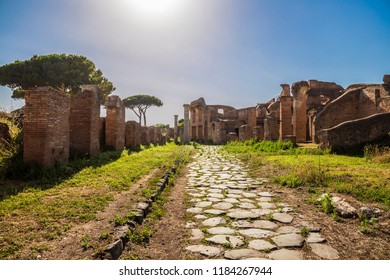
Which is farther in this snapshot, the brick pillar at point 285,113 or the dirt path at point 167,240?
the brick pillar at point 285,113

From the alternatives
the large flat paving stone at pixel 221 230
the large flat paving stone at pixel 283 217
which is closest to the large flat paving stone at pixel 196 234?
the large flat paving stone at pixel 221 230

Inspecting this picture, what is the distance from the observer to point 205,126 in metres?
35.5

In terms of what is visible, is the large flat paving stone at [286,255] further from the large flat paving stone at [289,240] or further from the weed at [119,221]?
the weed at [119,221]

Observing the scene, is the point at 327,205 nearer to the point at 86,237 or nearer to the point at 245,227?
the point at 245,227

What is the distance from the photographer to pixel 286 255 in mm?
2713

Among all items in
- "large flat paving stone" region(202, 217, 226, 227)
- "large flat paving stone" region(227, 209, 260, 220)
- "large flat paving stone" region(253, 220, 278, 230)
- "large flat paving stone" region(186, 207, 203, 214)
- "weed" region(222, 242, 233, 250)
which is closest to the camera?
"weed" region(222, 242, 233, 250)

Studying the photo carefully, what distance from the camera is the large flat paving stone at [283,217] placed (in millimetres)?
3738

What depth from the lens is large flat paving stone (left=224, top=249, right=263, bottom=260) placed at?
266cm

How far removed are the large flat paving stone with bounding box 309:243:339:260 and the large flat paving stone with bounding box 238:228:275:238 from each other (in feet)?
1.71

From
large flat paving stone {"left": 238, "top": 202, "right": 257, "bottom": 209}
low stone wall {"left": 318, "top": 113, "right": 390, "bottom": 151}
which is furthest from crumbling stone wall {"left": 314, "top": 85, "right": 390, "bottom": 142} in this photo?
large flat paving stone {"left": 238, "top": 202, "right": 257, "bottom": 209}

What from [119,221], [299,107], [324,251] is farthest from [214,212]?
[299,107]

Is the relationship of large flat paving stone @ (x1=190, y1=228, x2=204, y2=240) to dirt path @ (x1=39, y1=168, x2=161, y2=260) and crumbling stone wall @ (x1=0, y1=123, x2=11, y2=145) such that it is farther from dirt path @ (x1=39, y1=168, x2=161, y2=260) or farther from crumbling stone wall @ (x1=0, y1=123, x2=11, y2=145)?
crumbling stone wall @ (x1=0, y1=123, x2=11, y2=145)

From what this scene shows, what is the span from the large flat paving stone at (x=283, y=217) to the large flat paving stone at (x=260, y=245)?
82cm

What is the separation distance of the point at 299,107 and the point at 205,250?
1831 cm
